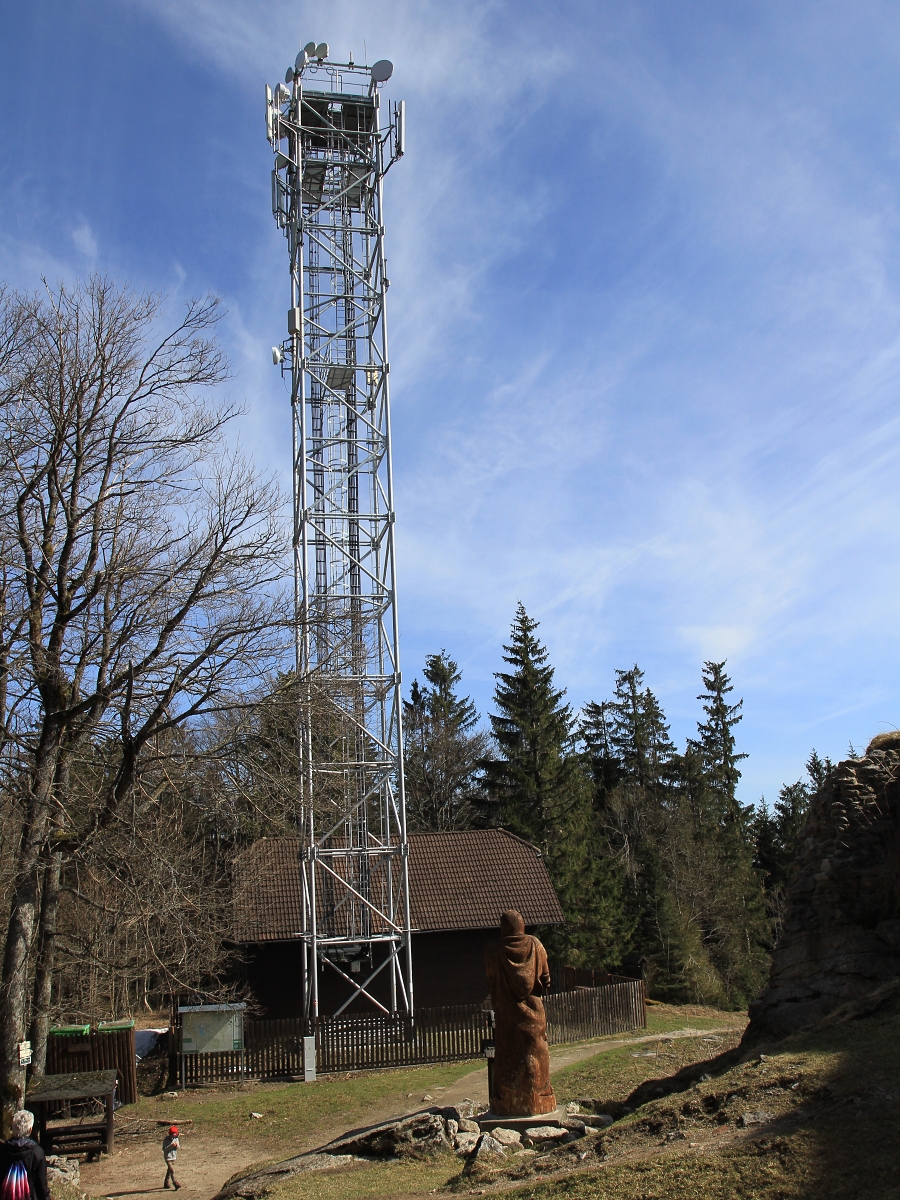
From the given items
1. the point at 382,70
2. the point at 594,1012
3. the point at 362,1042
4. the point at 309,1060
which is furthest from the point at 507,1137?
the point at 382,70

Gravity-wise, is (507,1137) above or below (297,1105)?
above

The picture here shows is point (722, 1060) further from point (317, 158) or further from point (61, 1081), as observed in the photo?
point (317, 158)

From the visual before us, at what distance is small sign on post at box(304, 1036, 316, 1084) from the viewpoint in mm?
18078

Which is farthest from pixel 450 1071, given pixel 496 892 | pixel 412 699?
pixel 412 699

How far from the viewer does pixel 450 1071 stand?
17.9m

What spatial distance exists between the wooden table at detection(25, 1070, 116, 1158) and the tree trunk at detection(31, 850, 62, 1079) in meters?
0.50

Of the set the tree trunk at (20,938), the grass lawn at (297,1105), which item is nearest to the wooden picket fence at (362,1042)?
the grass lawn at (297,1105)

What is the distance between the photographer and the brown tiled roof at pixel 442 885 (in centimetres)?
2189

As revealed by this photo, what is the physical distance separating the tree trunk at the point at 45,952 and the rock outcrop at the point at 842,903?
352 inches

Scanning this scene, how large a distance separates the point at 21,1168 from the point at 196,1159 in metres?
7.04

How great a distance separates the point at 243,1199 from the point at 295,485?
48.6 feet

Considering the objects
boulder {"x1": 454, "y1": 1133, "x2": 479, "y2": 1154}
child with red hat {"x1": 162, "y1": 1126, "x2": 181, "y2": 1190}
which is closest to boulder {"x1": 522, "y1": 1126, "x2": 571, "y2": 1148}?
boulder {"x1": 454, "y1": 1133, "x2": 479, "y2": 1154}

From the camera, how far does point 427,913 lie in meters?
23.6

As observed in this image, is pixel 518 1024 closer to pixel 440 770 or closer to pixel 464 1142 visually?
pixel 464 1142
